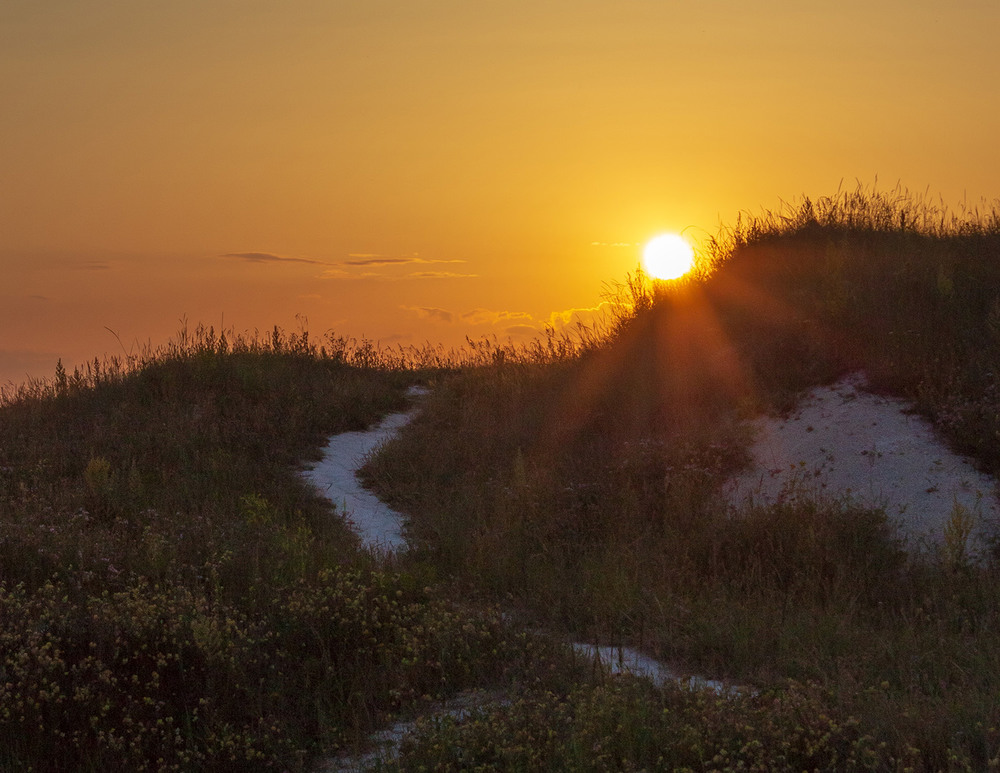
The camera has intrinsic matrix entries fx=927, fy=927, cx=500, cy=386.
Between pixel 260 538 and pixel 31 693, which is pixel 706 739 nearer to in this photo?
pixel 31 693

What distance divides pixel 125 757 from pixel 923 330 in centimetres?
991

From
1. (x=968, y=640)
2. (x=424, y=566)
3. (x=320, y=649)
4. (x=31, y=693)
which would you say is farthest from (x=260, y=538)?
(x=968, y=640)

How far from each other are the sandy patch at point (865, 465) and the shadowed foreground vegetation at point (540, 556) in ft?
0.82

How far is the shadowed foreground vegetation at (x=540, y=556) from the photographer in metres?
5.48

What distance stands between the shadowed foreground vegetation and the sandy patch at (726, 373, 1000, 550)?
251 millimetres

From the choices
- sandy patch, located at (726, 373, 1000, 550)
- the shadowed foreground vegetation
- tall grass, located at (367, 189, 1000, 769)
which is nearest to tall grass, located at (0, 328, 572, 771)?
the shadowed foreground vegetation

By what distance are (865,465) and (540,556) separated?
3705 millimetres

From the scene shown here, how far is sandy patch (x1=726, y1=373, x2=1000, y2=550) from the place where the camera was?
9.24 metres

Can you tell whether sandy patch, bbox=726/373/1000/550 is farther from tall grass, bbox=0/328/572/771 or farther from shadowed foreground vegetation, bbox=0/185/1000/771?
tall grass, bbox=0/328/572/771

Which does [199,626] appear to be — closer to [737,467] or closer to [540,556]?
[540,556]

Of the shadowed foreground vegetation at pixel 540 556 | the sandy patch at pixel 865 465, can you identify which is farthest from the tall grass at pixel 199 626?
the sandy patch at pixel 865 465

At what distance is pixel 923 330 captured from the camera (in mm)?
11383

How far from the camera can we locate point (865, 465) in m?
9.99

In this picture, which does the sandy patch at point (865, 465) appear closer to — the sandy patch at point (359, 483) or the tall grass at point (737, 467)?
the tall grass at point (737, 467)
